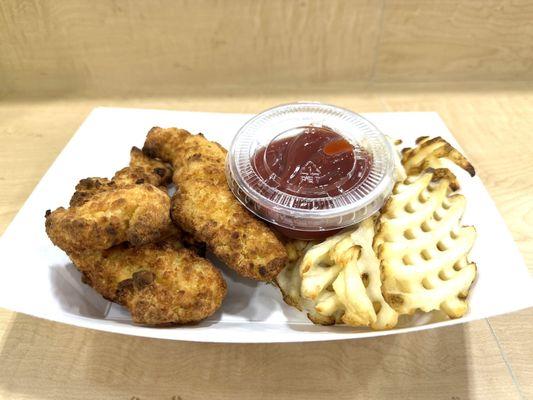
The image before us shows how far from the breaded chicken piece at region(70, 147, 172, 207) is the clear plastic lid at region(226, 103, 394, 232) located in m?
0.33

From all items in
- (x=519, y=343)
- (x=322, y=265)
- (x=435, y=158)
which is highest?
(x=435, y=158)

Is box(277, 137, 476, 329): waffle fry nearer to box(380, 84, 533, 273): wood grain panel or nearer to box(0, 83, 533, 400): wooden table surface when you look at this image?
box(0, 83, 533, 400): wooden table surface

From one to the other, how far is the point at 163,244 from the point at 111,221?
21 centimetres

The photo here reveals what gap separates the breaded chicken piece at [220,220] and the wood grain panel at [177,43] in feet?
4.07

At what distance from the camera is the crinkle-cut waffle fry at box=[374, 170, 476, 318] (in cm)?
139

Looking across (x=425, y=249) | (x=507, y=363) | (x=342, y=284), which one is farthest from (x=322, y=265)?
(x=507, y=363)

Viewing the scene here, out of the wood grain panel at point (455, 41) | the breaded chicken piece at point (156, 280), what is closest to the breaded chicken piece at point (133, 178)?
the breaded chicken piece at point (156, 280)

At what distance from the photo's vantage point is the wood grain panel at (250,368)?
1.57m

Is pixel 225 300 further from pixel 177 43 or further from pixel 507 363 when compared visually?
pixel 177 43

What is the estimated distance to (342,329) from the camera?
1538 millimetres

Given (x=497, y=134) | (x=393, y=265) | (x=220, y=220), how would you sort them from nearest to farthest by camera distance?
(x=393, y=265)
(x=220, y=220)
(x=497, y=134)

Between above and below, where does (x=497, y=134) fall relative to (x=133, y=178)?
below

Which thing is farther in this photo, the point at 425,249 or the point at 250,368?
the point at 250,368

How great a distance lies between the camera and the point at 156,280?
4.93ft
